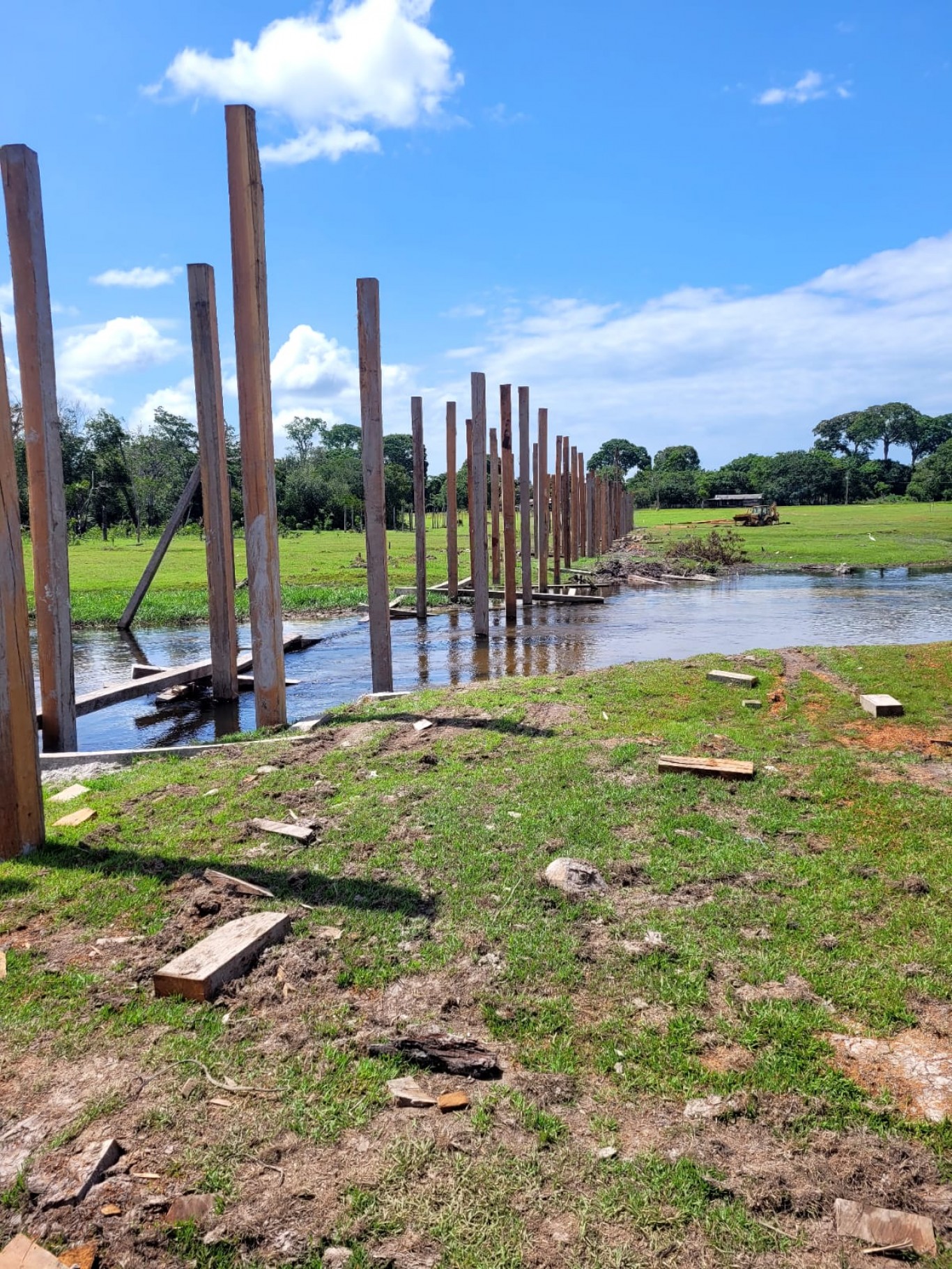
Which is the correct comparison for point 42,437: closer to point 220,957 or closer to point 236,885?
point 236,885

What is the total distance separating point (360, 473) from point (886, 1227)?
7634 centimetres

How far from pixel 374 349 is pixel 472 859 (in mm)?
6354

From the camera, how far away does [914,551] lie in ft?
121

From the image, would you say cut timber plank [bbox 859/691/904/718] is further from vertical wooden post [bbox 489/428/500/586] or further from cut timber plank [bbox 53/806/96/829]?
vertical wooden post [bbox 489/428/500/586]

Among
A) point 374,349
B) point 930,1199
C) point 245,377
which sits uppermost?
point 374,349

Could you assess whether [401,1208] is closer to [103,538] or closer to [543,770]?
[543,770]

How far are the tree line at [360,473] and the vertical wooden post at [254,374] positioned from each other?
6775 mm

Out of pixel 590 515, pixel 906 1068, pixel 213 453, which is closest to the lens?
pixel 906 1068

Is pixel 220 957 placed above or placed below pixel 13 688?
below

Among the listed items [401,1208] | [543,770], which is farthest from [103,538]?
[401,1208]

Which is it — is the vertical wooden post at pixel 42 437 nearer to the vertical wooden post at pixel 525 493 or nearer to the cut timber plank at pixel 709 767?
the cut timber plank at pixel 709 767

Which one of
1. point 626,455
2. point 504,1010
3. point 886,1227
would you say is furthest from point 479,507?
→ point 626,455

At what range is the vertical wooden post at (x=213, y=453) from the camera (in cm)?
1016

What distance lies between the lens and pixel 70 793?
21.8 feet
